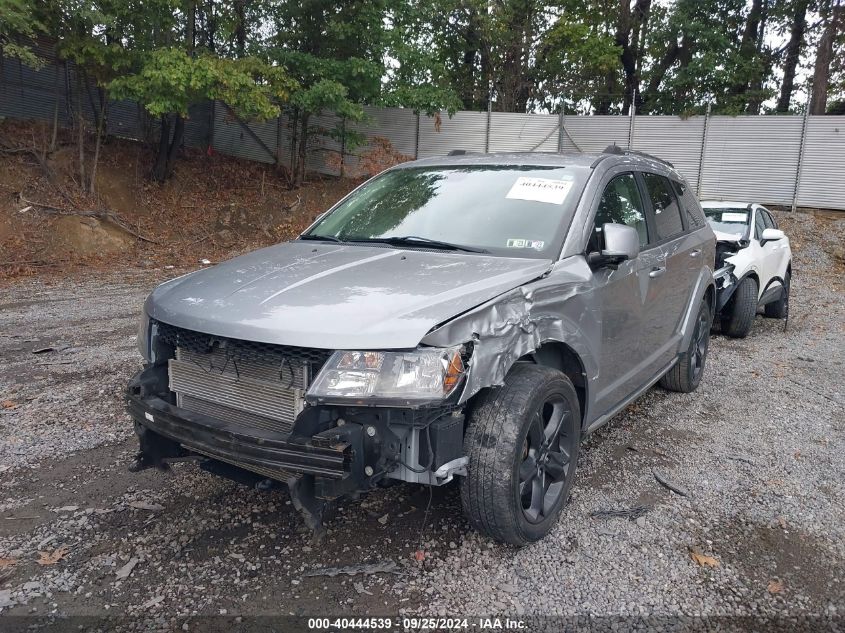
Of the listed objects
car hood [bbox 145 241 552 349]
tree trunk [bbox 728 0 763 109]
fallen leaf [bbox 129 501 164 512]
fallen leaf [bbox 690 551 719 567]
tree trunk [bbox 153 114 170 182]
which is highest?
tree trunk [bbox 728 0 763 109]

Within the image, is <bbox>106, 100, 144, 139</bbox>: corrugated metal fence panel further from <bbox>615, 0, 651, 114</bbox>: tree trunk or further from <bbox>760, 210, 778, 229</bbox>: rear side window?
<bbox>615, 0, 651, 114</bbox>: tree trunk

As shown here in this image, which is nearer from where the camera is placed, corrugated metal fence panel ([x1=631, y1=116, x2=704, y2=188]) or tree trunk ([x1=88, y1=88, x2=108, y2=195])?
tree trunk ([x1=88, y1=88, x2=108, y2=195])

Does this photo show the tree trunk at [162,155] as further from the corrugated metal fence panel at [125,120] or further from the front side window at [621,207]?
the front side window at [621,207]

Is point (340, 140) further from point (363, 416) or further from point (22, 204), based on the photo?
point (363, 416)

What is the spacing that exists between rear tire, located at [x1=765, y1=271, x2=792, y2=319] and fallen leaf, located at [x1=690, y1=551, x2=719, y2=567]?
6888 millimetres

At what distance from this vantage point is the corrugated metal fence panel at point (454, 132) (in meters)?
18.8

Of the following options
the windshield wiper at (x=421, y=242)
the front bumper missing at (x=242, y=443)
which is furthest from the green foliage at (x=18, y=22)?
the front bumper missing at (x=242, y=443)

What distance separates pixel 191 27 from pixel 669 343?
14.2 metres

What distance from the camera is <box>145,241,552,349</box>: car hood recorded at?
2.45 m

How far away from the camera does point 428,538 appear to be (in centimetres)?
298

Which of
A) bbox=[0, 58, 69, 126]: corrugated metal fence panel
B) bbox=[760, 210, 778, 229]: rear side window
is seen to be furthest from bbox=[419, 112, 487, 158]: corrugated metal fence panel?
bbox=[760, 210, 778, 229]: rear side window

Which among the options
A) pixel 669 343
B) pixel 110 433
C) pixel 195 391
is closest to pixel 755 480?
pixel 669 343

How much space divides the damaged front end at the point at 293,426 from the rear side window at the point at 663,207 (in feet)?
8.26

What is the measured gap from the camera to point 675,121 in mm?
17281
